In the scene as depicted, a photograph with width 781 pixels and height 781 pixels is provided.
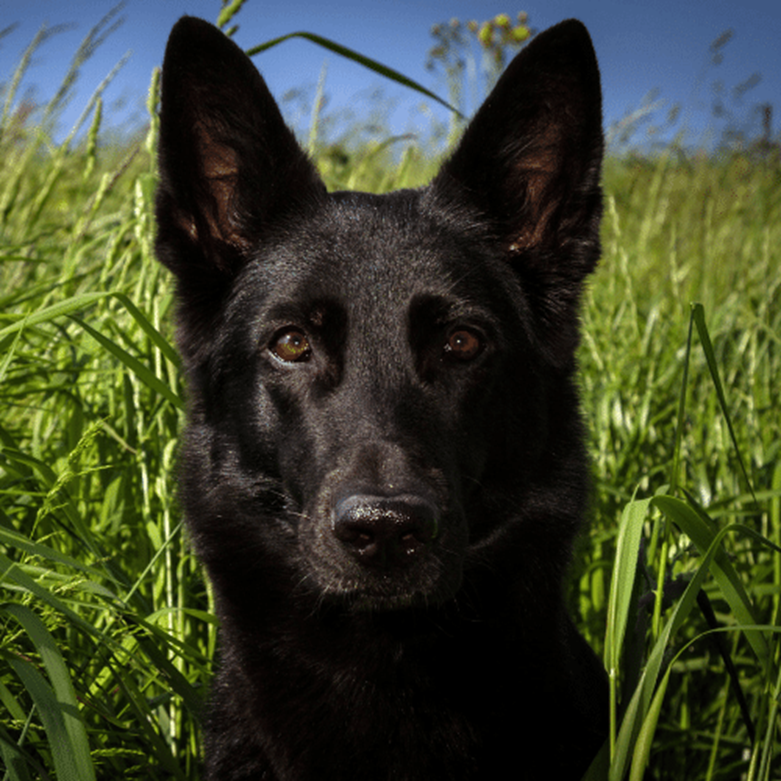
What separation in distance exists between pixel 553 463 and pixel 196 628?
127 cm

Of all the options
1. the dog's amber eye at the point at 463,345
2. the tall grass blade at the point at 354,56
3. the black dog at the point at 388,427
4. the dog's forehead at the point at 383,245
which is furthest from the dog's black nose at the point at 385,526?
the tall grass blade at the point at 354,56

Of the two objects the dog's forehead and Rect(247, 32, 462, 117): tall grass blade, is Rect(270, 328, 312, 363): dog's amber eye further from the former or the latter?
Rect(247, 32, 462, 117): tall grass blade

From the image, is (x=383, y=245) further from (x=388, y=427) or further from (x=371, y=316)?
(x=388, y=427)

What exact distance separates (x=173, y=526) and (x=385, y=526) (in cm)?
123

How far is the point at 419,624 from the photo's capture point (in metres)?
1.99

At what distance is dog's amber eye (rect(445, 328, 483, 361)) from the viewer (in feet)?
6.79

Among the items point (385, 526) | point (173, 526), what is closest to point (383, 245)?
point (385, 526)

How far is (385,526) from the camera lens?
5.23 ft

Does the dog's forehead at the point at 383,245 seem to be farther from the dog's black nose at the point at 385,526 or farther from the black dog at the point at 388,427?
the dog's black nose at the point at 385,526

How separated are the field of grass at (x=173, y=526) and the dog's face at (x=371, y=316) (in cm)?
22

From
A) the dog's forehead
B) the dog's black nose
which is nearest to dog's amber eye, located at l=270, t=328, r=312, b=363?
the dog's forehead

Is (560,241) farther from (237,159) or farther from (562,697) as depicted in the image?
(562,697)

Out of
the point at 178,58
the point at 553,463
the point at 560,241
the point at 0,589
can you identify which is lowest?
the point at 0,589

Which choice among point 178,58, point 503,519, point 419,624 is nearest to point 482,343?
point 503,519
